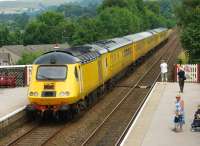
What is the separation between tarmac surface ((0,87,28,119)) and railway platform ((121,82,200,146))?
543 cm

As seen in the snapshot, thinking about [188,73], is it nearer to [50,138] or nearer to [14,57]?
[50,138]

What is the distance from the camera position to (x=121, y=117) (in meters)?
22.2

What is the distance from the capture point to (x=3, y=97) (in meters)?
25.0

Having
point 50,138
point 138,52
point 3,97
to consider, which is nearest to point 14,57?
point 138,52

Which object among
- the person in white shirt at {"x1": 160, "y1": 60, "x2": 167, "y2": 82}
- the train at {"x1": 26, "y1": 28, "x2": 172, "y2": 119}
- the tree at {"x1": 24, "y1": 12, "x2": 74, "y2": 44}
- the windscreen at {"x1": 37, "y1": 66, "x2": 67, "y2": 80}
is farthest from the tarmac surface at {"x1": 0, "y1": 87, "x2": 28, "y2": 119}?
the tree at {"x1": 24, "y1": 12, "x2": 74, "y2": 44}

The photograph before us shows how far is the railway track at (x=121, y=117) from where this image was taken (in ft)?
59.7

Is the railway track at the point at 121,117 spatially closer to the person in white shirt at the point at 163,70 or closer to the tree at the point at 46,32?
the person in white shirt at the point at 163,70

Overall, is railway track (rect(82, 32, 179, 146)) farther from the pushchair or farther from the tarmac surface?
the tarmac surface

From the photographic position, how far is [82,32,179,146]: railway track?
1819 cm

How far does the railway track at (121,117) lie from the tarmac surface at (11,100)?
401 centimetres

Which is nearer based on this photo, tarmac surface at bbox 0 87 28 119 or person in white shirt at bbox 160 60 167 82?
tarmac surface at bbox 0 87 28 119

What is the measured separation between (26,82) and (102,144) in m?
11.8

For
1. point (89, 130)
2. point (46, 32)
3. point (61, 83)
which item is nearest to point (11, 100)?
point (61, 83)

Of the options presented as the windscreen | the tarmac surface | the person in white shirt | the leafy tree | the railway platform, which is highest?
the leafy tree
